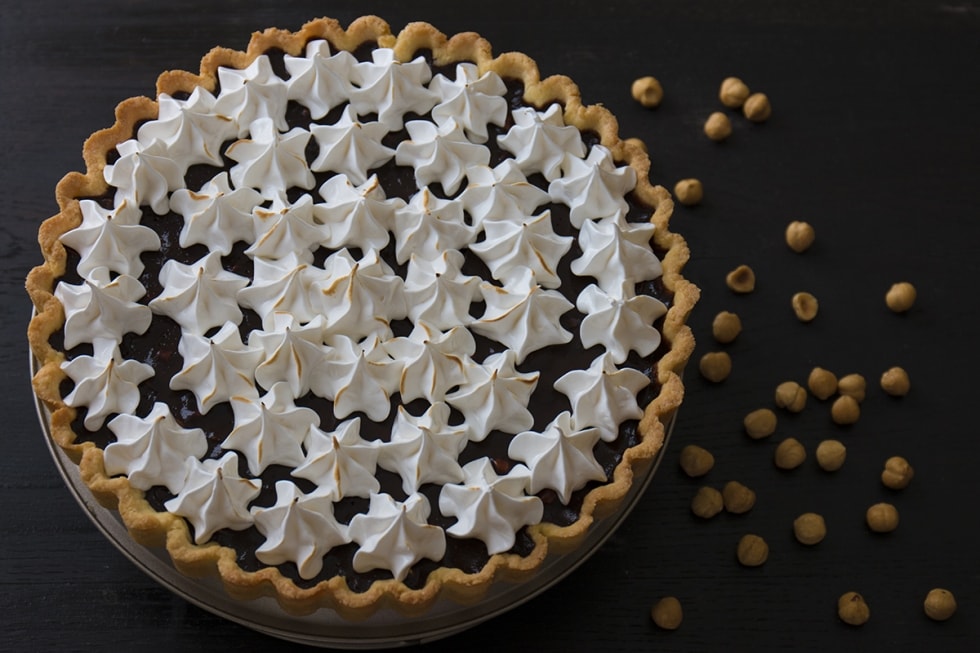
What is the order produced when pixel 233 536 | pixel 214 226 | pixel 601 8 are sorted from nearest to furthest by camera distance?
pixel 233 536 → pixel 214 226 → pixel 601 8

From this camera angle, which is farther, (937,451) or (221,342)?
(937,451)

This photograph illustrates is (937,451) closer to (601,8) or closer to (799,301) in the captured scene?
(799,301)

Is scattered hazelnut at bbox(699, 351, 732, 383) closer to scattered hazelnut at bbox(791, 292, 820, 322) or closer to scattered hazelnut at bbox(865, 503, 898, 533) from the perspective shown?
scattered hazelnut at bbox(791, 292, 820, 322)

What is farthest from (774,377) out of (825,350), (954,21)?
(954,21)

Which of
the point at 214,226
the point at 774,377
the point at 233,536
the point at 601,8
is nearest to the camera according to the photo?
the point at 233,536

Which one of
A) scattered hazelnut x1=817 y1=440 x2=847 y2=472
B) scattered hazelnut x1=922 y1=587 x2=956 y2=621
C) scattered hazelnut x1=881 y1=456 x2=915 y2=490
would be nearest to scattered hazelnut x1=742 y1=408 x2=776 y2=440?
scattered hazelnut x1=817 y1=440 x2=847 y2=472

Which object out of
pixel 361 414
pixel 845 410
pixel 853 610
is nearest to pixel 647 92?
pixel 845 410

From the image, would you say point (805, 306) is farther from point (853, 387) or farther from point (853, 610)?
point (853, 610)
